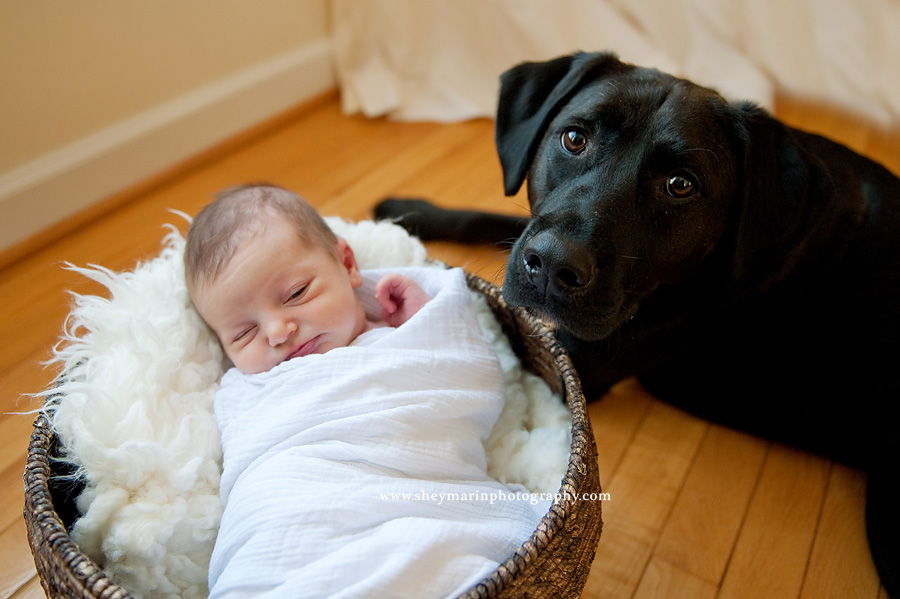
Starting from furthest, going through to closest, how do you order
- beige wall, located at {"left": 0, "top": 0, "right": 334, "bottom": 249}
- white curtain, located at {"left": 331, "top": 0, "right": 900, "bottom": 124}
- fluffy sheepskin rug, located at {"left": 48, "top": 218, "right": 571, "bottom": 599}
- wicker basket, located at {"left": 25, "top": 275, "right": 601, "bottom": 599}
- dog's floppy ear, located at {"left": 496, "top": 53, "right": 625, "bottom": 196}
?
1. white curtain, located at {"left": 331, "top": 0, "right": 900, "bottom": 124}
2. beige wall, located at {"left": 0, "top": 0, "right": 334, "bottom": 249}
3. dog's floppy ear, located at {"left": 496, "top": 53, "right": 625, "bottom": 196}
4. fluffy sheepskin rug, located at {"left": 48, "top": 218, "right": 571, "bottom": 599}
5. wicker basket, located at {"left": 25, "top": 275, "right": 601, "bottom": 599}

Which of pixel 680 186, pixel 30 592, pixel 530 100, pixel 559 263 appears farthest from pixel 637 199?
pixel 30 592

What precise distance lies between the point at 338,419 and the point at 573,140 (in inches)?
22.7

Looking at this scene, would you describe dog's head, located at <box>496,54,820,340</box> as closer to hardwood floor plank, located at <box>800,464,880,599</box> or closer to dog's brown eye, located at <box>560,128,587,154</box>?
dog's brown eye, located at <box>560,128,587,154</box>

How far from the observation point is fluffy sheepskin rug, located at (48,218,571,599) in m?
0.98

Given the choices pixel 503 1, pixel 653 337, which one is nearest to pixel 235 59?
pixel 503 1

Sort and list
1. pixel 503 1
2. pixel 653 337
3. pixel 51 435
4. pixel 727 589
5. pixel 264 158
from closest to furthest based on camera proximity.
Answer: pixel 51 435 → pixel 727 589 → pixel 653 337 → pixel 264 158 → pixel 503 1

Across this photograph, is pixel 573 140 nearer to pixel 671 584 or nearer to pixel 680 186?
pixel 680 186

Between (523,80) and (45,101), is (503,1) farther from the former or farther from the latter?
(45,101)

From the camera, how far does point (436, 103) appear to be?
8.17 ft

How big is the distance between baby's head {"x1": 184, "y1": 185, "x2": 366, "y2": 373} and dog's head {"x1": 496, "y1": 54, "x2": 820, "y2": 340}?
0.30 m

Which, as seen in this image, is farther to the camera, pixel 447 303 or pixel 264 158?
pixel 264 158

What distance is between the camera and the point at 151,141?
6.45 feet

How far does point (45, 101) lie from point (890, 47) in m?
2.41

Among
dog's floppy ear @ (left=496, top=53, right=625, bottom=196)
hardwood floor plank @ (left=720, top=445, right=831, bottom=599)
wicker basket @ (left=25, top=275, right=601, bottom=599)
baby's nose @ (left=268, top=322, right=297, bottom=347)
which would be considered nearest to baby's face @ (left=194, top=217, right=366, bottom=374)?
baby's nose @ (left=268, top=322, right=297, bottom=347)
